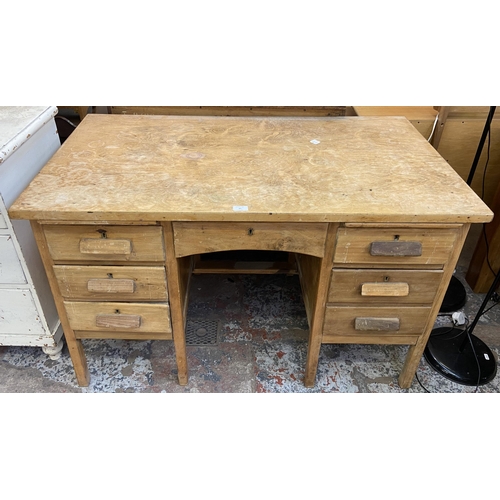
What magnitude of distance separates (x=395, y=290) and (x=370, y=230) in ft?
0.78

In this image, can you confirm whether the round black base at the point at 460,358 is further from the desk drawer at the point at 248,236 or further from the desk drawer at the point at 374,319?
the desk drawer at the point at 248,236

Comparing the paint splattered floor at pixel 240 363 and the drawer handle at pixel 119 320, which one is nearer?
the drawer handle at pixel 119 320

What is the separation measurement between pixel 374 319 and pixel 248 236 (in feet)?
1.75

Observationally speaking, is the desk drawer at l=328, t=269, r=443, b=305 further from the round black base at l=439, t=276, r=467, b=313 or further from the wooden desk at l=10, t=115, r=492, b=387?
the round black base at l=439, t=276, r=467, b=313

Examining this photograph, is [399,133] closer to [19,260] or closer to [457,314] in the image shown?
[457,314]

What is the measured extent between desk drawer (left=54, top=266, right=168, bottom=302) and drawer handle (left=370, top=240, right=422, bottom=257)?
0.65 metres

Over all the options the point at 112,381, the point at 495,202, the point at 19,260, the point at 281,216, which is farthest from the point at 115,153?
the point at 495,202

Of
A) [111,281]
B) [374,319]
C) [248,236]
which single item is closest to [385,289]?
[374,319]

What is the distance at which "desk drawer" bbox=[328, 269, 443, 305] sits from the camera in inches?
51.2

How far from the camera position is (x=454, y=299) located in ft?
6.59

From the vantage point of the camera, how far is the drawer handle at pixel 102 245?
1209 millimetres

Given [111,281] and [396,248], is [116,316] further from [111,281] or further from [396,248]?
[396,248]

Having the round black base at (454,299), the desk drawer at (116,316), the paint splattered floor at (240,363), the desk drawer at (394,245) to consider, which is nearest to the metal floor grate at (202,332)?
the paint splattered floor at (240,363)

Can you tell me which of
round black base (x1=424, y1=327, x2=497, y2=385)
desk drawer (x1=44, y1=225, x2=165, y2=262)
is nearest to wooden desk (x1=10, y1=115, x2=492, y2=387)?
desk drawer (x1=44, y1=225, x2=165, y2=262)
